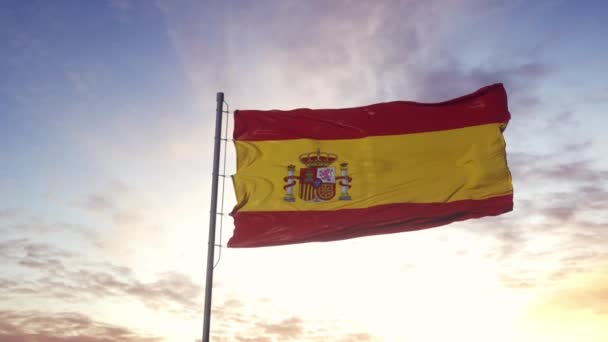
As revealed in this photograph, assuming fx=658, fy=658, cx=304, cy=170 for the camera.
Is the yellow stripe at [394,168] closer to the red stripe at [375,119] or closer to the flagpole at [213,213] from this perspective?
the red stripe at [375,119]

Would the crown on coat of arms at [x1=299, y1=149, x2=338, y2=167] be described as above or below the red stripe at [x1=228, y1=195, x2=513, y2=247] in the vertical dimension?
above

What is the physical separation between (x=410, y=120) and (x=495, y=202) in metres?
3.31

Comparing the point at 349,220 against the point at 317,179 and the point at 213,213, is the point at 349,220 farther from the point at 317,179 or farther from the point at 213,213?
the point at 213,213

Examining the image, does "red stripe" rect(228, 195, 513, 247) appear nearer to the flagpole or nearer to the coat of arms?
the coat of arms

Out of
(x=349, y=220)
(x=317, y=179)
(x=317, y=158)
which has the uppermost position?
(x=317, y=158)

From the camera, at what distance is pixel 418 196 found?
17109mm

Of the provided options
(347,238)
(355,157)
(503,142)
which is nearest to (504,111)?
(503,142)

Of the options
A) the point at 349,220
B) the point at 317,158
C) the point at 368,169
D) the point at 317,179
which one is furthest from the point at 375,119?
the point at 349,220

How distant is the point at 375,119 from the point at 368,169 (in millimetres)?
1535

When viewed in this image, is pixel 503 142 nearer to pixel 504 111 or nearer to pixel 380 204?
pixel 504 111

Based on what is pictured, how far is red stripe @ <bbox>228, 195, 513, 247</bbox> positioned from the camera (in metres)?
16.6

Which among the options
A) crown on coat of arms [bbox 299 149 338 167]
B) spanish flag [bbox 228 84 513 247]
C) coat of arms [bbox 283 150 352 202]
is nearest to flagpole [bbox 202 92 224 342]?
spanish flag [bbox 228 84 513 247]

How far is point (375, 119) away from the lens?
18.2 m

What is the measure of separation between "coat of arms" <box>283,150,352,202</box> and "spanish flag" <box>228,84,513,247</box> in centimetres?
3
